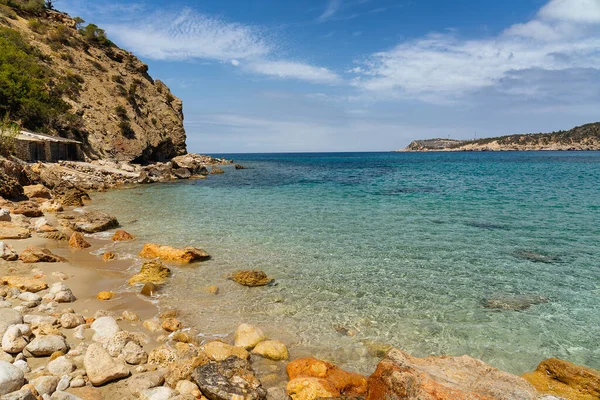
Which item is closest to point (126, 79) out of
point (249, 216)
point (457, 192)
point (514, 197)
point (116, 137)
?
point (116, 137)

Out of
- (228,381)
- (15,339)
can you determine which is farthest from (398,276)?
(15,339)

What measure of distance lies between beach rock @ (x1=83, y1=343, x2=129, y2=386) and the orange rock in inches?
106

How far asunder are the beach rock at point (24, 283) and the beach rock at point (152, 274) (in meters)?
2.06

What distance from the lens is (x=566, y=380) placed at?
5609 millimetres

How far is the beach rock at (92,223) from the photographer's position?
15398mm

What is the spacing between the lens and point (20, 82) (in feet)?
118

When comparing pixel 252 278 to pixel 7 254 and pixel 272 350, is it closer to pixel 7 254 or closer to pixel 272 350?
pixel 272 350

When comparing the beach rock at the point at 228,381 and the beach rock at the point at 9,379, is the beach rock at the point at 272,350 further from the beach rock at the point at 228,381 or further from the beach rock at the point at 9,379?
the beach rock at the point at 9,379

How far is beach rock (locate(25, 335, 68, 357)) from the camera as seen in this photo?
5.47 metres

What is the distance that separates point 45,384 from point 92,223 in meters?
13.0

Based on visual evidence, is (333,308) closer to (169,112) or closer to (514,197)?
(514,197)

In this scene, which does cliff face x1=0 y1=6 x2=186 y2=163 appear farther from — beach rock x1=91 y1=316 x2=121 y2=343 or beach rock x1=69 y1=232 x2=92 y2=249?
beach rock x1=91 y1=316 x2=121 y2=343

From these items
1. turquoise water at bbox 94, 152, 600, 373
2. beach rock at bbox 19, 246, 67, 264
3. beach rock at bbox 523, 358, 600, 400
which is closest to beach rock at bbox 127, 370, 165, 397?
turquoise water at bbox 94, 152, 600, 373

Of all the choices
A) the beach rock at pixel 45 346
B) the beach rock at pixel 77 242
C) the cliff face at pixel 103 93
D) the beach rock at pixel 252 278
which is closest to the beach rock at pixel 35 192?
the beach rock at pixel 77 242
